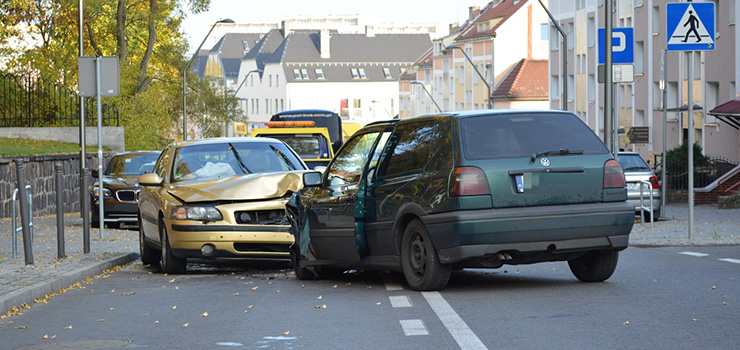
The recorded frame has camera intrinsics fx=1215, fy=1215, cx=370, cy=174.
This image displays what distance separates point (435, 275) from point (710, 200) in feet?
90.1

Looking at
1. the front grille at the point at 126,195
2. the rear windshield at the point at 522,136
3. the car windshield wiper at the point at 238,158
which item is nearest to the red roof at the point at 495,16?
the front grille at the point at 126,195

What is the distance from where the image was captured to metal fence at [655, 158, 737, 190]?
3853 cm

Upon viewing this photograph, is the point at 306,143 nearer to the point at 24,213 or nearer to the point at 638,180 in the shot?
the point at 638,180

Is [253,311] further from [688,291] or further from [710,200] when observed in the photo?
[710,200]

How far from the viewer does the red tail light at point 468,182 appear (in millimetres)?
9914

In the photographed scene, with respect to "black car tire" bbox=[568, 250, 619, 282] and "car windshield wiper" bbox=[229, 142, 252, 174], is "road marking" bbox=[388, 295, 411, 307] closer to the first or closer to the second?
"black car tire" bbox=[568, 250, 619, 282]

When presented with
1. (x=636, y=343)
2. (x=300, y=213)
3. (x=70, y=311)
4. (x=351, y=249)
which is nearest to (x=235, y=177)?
(x=300, y=213)

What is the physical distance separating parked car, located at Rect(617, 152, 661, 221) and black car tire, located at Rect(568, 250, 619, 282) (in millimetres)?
12776

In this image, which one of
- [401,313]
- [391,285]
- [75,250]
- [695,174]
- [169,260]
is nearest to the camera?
[401,313]

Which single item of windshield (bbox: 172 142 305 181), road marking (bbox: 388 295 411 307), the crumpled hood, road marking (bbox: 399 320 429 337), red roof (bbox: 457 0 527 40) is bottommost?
road marking (bbox: 388 295 411 307)

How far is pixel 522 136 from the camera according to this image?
10344 mm

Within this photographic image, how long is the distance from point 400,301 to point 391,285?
1.43 m

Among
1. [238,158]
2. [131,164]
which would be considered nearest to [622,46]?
[238,158]

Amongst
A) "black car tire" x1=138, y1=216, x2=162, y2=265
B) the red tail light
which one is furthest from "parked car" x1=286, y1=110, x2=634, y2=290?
"black car tire" x1=138, y1=216, x2=162, y2=265
